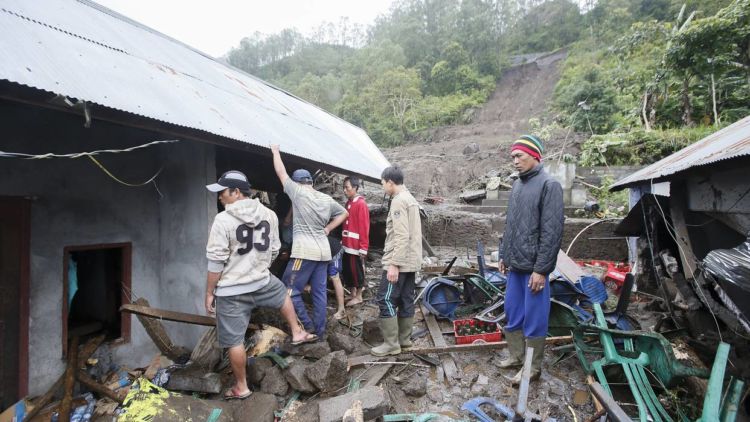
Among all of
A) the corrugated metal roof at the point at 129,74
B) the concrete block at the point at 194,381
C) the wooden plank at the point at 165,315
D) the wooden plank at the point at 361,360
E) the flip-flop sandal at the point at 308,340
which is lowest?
the concrete block at the point at 194,381

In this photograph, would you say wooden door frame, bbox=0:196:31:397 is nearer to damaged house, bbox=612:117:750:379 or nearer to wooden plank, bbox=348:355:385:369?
wooden plank, bbox=348:355:385:369

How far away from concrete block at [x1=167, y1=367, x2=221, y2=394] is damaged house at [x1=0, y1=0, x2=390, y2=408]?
24.5 inches

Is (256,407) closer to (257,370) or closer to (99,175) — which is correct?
(257,370)

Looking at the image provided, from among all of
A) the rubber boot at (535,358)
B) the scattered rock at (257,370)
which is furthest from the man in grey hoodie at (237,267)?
the rubber boot at (535,358)

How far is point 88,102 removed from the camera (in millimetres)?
2320

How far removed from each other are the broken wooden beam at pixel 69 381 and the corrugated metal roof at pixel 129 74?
264cm

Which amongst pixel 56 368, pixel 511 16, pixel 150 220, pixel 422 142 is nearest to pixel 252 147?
pixel 150 220

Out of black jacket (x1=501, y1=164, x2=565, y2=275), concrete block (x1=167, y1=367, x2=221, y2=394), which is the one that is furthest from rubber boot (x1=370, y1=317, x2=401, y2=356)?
concrete block (x1=167, y1=367, x2=221, y2=394)

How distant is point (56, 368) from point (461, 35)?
143 ft

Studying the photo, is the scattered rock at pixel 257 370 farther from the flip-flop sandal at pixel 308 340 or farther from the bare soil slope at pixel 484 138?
the bare soil slope at pixel 484 138

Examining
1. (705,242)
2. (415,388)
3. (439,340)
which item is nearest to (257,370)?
(415,388)

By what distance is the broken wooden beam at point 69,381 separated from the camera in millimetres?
3143

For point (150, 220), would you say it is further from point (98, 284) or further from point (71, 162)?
point (98, 284)

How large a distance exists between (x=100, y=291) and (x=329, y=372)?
3.52 m
